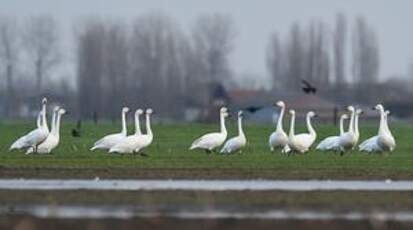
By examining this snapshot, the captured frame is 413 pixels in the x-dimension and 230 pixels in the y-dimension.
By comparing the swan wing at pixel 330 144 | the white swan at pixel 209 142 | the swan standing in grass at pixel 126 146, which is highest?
the swan standing in grass at pixel 126 146

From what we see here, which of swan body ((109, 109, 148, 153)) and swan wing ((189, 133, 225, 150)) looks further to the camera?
swan wing ((189, 133, 225, 150))

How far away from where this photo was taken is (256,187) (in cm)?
2691

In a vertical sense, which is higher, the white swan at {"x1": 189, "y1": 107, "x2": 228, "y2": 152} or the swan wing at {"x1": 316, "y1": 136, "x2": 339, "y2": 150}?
the white swan at {"x1": 189, "y1": 107, "x2": 228, "y2": 152}

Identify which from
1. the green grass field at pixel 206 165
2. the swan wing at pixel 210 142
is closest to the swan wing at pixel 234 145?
the green grass field at pixel 206 165

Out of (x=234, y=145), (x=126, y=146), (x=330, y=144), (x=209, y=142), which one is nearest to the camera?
(x=126, y=146)

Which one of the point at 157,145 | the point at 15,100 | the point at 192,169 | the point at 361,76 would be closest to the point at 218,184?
the point at 192,169

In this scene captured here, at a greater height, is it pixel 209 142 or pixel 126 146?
pixel 126 146

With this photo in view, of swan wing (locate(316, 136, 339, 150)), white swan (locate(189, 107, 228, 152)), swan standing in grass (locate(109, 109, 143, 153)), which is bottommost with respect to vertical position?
swan wing (locate(316, 136, 339, 150))

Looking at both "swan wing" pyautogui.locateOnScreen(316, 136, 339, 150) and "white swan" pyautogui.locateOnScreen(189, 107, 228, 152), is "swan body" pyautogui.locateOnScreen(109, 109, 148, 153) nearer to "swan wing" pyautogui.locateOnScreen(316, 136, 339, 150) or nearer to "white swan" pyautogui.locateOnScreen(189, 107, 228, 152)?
"white swan" pyautogui.locateOnScreen(189, 107, 228, 152)

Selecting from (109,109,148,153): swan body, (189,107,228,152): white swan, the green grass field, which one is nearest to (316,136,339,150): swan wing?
the green grass field

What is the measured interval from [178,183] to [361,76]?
151 m

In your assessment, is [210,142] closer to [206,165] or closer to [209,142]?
[209,142]

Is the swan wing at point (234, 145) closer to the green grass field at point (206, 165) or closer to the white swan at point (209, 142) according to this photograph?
the green grass field at point (206, 165)

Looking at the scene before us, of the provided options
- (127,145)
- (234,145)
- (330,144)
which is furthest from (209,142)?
(330,144)
